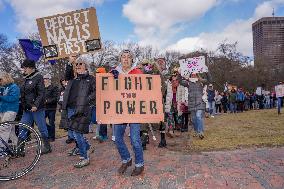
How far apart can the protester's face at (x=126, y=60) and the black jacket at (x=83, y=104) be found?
0.88 m

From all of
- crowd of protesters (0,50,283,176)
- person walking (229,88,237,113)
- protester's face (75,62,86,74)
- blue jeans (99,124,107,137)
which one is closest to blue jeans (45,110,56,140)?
crowd of protesters (0,50,283,176)

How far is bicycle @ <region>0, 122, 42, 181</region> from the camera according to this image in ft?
20.6

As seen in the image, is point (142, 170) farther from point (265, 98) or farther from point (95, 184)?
point (265, 98)

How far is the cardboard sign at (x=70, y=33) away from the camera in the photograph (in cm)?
834

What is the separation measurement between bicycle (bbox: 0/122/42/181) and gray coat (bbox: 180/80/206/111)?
517 centimetres

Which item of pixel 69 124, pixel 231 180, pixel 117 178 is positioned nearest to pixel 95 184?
pixel 117 178

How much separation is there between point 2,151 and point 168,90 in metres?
4.59

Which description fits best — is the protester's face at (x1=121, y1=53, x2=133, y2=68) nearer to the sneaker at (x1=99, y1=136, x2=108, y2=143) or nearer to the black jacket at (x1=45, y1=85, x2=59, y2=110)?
the sneaker at (x1=99, y1=136, x2=108, y2=143)

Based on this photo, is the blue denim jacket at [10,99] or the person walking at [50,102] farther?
the person walking at [50,102]

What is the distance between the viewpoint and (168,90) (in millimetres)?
9656

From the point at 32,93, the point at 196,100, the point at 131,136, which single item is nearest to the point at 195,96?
the point at 196,100

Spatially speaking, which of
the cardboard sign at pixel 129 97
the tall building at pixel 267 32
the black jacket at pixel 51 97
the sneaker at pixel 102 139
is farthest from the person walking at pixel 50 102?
the tall building at pixel 267 32

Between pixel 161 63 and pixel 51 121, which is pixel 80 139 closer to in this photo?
pixel 51 121

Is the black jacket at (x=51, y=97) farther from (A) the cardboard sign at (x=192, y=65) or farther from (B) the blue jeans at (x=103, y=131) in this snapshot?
(A) the cardboard sign at (x=192, y=65)
